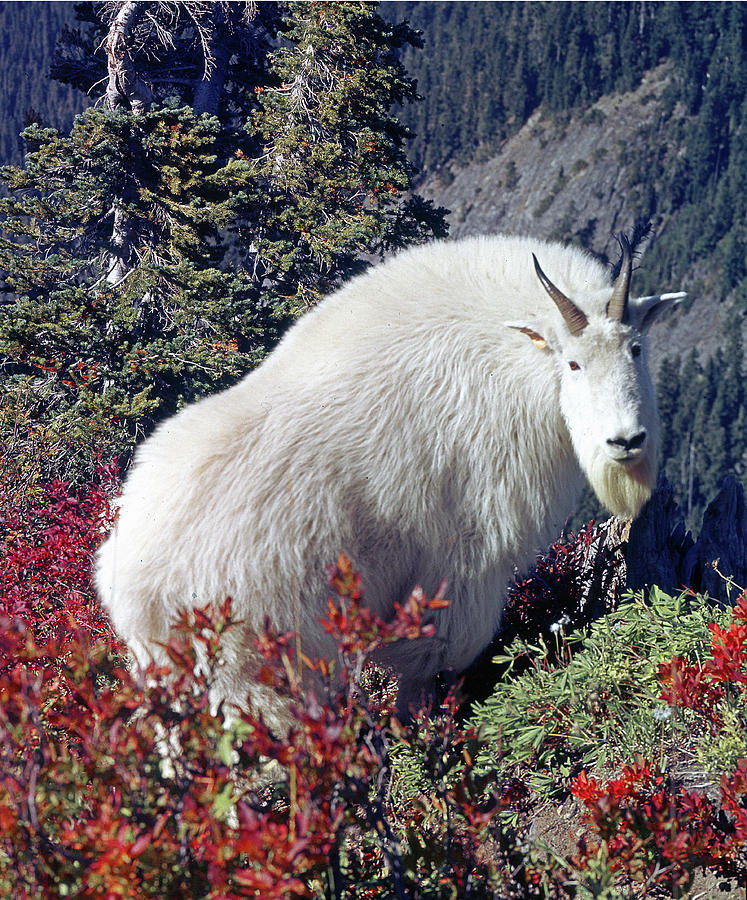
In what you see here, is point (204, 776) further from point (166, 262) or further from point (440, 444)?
point (166, 262)

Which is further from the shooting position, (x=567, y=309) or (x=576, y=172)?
(x=576, y=172)

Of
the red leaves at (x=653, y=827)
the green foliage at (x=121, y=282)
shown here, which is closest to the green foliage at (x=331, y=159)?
the green foliage at (x=121, y=282)

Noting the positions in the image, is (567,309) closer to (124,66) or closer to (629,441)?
(629,441)

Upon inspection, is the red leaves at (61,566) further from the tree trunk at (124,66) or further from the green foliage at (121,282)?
the tree trunk at (124,66)

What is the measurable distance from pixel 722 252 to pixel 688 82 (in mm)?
41239

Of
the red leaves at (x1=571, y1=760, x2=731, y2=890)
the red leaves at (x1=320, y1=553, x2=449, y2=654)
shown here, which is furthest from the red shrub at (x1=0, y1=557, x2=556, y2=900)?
the red leaves at (x1=571, y1=760, x2=731, y2=890)

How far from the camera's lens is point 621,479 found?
3.44 m

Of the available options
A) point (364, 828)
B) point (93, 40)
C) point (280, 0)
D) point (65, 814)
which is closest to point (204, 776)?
point (65, 814)

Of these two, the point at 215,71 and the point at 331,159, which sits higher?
the point at 215,71

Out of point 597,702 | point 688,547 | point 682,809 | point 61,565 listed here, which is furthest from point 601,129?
point 682,809

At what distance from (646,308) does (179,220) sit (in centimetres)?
579

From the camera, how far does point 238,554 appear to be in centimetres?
316

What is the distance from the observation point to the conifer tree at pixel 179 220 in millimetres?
6887

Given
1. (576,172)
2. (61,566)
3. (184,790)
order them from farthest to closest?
1. (576,172)
2. (61,566)
3. (184,790)
